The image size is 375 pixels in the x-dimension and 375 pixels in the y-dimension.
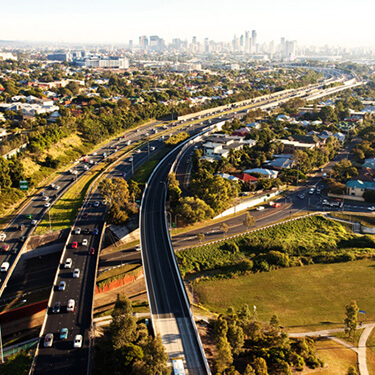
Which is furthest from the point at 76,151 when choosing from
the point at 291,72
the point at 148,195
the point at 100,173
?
the point at 291,72

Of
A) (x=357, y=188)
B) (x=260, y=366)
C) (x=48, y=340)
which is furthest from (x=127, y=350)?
(x=357, y=188)

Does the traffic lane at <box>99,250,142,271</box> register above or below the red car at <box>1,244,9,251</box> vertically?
below

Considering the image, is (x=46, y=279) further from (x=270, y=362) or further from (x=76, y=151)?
(x=76, y=151)

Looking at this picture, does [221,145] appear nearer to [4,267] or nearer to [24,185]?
[24,185]

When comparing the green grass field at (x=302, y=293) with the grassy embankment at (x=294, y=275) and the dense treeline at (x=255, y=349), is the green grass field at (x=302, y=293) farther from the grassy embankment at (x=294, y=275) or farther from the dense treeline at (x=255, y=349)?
the dense treeline at (x=255, y=349)

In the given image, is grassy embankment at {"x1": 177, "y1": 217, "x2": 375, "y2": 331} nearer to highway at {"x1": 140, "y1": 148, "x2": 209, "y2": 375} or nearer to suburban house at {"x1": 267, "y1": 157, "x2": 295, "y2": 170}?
highway at {"x1": 140, "y1": 148, "x2": 209, "y2": 375}

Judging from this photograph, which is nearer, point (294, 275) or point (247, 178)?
point (294, 275)

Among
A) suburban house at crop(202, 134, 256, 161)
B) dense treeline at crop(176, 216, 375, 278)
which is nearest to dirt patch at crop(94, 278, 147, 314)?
dense treeline at crop(176, 216, 375, 278)
